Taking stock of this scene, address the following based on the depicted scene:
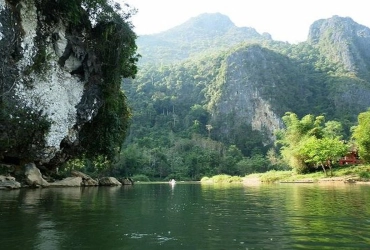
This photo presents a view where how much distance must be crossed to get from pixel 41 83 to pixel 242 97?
11889 centimetres

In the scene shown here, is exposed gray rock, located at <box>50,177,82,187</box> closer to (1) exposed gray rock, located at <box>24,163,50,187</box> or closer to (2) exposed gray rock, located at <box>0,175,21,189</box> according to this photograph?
(1) exposed gray rock, located at <box>24,163,50,187</box>

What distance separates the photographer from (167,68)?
545 ft

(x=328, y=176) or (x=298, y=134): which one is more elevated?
(x=298, y=134)

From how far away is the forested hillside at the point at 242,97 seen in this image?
4043 inches

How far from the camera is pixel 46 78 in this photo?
19938 mm

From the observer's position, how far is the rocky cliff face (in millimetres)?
18172

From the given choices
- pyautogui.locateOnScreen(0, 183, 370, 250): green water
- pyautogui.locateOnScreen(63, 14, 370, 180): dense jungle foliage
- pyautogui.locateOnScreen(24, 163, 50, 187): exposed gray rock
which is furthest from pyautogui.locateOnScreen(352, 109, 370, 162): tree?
pyautogui.locateOnScreen(24, 163, 50, 187): exposed gray rock

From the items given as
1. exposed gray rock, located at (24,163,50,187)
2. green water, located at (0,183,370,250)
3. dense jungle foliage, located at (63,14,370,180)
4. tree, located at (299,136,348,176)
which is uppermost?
dense jungle foliage, located at (63,14,370,180)

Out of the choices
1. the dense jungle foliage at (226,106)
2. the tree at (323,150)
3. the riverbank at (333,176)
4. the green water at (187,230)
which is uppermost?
the dense jungle foliage at (226,106)

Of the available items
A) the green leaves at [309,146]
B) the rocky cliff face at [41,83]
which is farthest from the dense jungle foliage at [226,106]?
the rocky cliff face at [41,83]

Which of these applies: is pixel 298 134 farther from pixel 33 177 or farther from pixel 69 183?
pixel 33 177

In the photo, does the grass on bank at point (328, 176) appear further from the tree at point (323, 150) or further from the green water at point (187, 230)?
the green water at point (187, 230)

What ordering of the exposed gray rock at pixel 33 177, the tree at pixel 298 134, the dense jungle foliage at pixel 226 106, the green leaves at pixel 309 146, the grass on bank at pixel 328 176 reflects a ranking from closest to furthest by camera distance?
1. the exposed gray rock at pixel 33 177
2. the grass on bank at pixel 328 176
3. the green leaves at pixel 309 146
4. the tree at pixel 298 134
5. the dense jungle foliage at pixel 226 106

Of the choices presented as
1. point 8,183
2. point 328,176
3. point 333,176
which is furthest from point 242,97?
point 8,183
